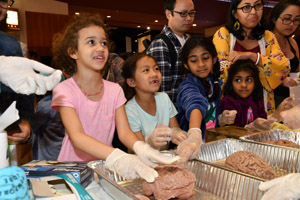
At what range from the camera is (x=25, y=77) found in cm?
83

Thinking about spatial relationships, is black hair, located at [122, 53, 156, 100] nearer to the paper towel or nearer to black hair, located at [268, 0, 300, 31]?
the paper towel

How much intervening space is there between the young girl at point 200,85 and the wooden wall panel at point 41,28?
200 inches

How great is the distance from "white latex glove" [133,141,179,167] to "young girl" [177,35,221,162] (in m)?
0.53

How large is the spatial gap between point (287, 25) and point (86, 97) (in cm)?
224

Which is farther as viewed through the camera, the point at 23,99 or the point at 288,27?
the point at 288,27

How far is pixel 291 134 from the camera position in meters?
1.65

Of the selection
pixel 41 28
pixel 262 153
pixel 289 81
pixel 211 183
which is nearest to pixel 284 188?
pixel 211 183

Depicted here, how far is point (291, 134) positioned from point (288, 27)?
144cm

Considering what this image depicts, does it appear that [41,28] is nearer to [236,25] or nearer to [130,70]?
[130,70]

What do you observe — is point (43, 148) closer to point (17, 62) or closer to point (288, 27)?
point (17, 62)

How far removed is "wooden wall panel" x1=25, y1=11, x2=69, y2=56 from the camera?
594 centimetres

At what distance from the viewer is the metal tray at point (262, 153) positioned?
1.29 m

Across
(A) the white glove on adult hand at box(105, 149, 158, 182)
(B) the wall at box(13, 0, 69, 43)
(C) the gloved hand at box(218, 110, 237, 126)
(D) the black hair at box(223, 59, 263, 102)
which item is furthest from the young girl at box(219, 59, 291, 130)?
(B) the wall at box(13, 0, 69, 43)

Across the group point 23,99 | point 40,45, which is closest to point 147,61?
point 23,99
